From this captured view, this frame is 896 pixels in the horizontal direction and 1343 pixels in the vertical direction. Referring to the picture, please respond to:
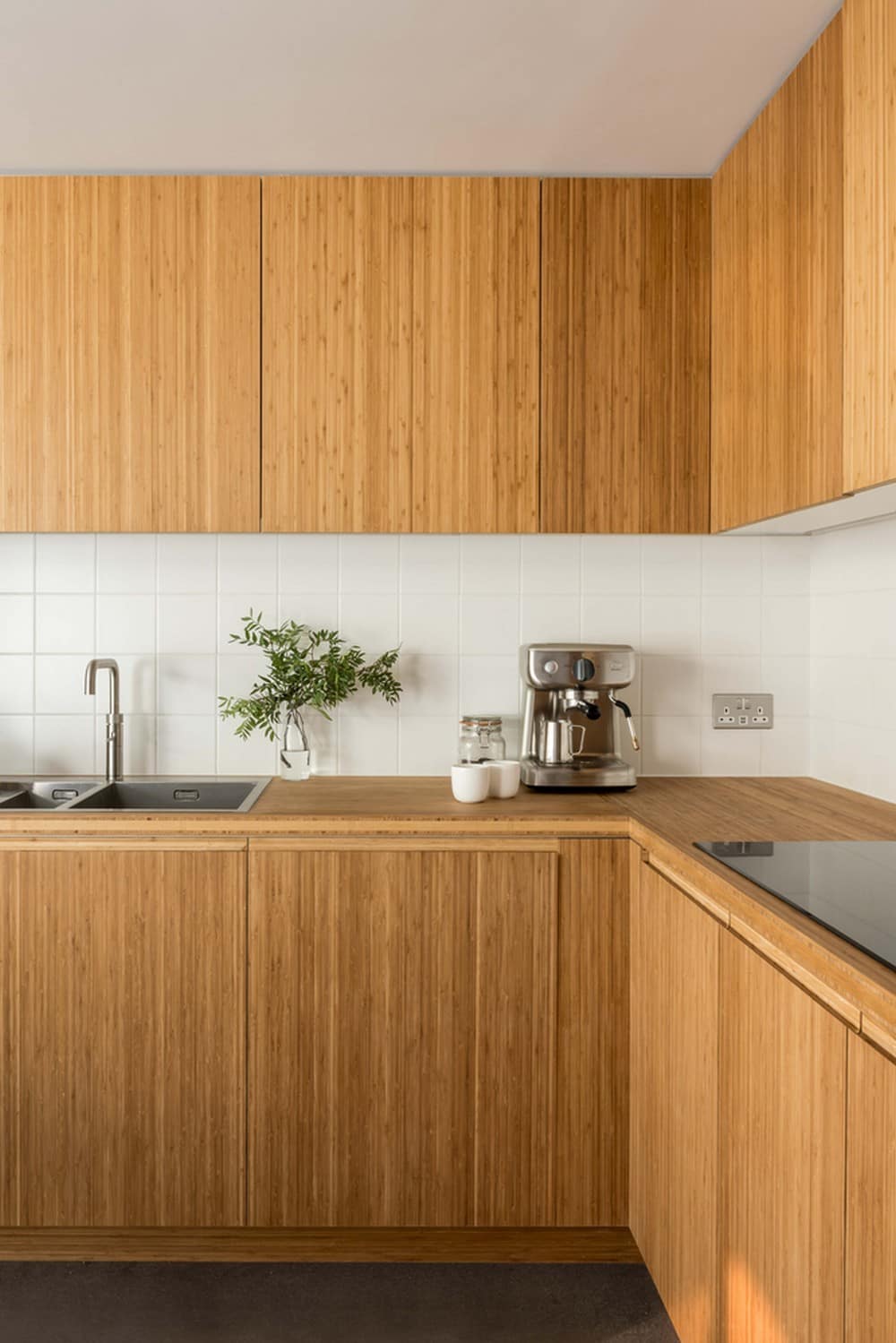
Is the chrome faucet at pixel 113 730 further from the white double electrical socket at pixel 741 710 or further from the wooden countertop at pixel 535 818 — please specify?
the white double electrical socket at pixel 741 710

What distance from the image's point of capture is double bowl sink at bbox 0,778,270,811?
2.47 meters

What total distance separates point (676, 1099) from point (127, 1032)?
112cm

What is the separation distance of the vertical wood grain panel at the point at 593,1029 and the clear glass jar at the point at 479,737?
436 millimetres

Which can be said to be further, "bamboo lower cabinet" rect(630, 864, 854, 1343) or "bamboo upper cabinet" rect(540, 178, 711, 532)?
"bamboo upper cabinet" rect(540, 178, 711, 532)

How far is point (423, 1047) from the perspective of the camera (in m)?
2.06

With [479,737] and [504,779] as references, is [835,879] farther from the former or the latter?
[479,737]

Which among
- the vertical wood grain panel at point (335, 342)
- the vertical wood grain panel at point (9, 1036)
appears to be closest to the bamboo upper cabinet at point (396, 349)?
the vertical wood grain panel at point (335, 342)

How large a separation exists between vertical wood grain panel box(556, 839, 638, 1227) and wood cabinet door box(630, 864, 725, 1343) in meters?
0.04

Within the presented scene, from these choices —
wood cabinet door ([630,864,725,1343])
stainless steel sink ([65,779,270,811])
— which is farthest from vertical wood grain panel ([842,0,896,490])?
stainless steel sink ([65,779,270,811])

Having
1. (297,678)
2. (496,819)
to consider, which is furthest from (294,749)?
(496,819)

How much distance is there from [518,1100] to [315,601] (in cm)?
132

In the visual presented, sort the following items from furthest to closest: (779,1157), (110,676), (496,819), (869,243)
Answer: (110,676) → (496,819) → (869,243) → (779,1157)

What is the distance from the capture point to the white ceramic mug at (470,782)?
217 centimetres

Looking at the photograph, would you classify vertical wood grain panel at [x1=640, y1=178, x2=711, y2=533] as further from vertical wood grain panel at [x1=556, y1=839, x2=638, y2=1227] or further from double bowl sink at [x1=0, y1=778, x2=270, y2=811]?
double bowl sink at [x1=0, y1=778, x2=270, y2=811]
